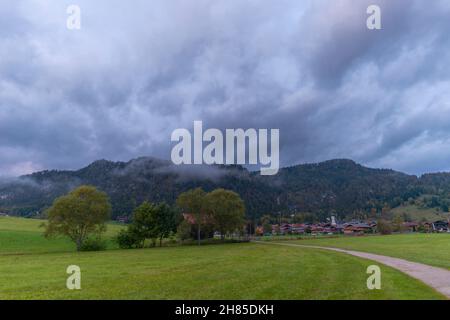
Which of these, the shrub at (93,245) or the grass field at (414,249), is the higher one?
the grass field at (414,249)

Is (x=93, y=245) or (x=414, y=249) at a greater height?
(x=414, y=249)

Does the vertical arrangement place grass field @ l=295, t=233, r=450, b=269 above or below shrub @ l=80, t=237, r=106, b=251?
above

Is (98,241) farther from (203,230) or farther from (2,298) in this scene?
(2,298)

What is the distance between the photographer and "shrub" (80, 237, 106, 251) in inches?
2960

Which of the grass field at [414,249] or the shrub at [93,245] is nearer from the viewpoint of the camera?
the grass field at [414,249]

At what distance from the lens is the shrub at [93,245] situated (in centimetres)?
7519

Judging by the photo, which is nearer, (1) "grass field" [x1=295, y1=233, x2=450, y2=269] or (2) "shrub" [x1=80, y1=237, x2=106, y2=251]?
(1) "grass field" [x1=295, y1=233, x2=450, y2=269]

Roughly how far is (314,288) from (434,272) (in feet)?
32.1

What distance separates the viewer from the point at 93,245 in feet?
249

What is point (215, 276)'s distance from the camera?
24594mm

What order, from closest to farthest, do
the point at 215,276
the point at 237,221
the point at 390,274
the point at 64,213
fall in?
the point at 390,274, the point at 215,276, the point at 64,213, the point at 237,221

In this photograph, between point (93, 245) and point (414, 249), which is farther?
point (93, 245)
